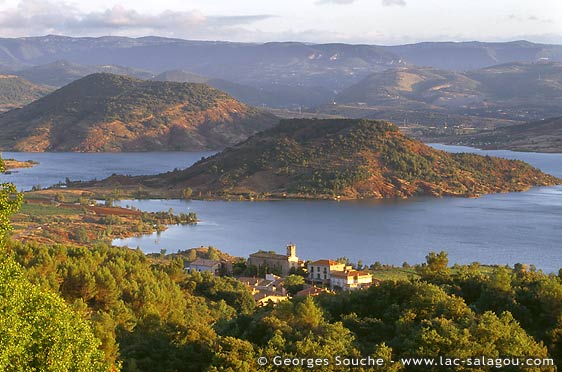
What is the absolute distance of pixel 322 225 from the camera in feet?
218

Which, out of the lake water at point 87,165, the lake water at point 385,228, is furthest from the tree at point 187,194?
the lake water at point 87,165

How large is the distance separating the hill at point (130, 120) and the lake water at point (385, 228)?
50842mm

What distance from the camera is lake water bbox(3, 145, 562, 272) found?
54781 mm

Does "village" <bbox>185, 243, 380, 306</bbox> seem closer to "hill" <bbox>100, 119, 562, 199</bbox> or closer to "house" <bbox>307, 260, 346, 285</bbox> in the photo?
"house" <bbox>307, 260, 346, 285</bbox>

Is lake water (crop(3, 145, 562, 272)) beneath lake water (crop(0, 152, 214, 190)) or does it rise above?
above

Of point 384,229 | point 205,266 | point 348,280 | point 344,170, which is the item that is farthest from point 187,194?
point 348,280

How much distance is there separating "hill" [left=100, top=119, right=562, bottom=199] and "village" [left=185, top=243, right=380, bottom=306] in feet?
134

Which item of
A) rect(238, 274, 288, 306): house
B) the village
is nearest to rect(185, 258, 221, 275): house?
the village

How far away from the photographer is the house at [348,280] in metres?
36.8

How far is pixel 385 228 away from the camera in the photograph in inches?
2564

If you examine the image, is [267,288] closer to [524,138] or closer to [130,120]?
[524,138]

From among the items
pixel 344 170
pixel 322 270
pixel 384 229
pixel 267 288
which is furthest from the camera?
pixel 344 170

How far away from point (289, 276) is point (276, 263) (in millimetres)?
4355

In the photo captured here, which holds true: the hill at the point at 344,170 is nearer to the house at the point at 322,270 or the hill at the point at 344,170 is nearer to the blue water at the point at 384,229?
the blue water at the point at 384,229
